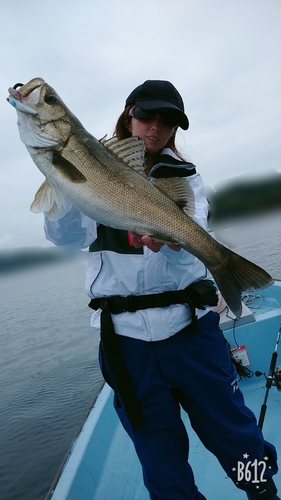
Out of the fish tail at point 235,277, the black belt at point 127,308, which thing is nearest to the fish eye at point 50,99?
the black belt at point 127,308

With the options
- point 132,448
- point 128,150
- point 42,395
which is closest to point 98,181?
point 128,150

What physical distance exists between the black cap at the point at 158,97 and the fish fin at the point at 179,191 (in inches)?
22.1

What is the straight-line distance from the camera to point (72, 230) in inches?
91.0

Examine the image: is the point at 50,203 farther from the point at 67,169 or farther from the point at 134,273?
the point at 134,273

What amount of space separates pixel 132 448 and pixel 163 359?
2.61m

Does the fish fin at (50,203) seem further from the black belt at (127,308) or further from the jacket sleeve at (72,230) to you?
the black belt at (127,308)

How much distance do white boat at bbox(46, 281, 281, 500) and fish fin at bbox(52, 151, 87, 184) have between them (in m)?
2.74

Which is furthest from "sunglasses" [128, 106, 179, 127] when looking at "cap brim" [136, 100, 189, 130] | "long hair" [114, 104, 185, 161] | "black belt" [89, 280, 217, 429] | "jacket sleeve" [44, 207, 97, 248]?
"black belt" [89, 280, 217, 429]

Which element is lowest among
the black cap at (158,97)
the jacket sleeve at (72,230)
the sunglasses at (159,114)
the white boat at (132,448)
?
the white boat at (132,448)

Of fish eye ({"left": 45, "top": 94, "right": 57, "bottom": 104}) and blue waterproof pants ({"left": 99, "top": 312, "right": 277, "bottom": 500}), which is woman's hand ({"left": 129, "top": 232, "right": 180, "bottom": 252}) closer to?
blue waterproof pants ({"left": 99, "top": 312, "right": 277, "bottom": 500})

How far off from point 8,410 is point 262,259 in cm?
1504

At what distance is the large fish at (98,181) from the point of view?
81.8 inches

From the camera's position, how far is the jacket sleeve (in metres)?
2.29

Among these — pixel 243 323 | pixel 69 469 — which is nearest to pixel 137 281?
pixel 69 469
